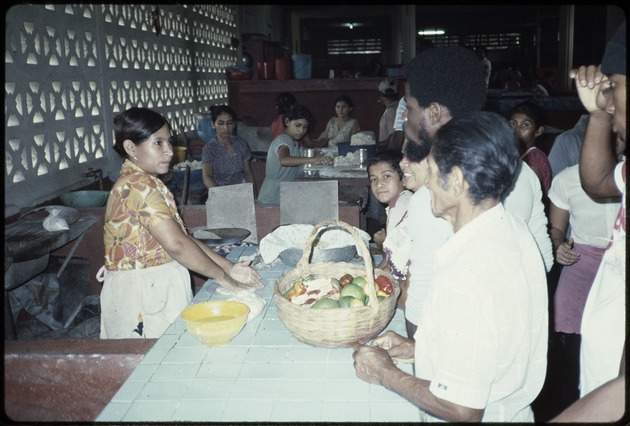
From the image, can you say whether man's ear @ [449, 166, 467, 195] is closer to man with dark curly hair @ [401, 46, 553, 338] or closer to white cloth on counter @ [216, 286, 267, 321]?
man with dark curly hair @ [401, 46, 553, 338]

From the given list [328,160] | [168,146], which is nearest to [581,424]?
[168,146]

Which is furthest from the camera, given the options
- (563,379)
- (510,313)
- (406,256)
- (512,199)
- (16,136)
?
(16,136)

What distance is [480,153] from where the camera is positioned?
Answer: 1.24 metres

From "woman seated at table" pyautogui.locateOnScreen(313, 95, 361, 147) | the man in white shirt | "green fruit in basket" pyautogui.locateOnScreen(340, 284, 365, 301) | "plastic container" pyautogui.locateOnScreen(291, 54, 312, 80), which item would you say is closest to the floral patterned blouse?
"green fruit in basket" pyautogui.locateOnScreen(340, 284, 365, 301)

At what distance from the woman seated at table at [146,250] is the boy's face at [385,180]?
974 millimetres

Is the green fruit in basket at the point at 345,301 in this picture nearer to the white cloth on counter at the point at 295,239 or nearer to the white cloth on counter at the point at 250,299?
the white cloth on counter at the point at 250,299

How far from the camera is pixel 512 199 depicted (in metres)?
1.85

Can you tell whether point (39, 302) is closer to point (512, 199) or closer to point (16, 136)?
point (16, 136)

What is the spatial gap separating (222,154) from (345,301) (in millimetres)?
3569

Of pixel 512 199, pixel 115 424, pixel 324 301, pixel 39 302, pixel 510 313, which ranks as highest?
pixel 512 199

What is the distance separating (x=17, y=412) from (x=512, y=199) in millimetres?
1953

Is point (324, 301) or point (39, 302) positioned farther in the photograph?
point (39, 302)

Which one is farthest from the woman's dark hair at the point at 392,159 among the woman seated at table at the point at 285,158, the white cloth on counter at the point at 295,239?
the woman seated at table at the point at 285,158

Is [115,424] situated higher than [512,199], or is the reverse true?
[512,199]
